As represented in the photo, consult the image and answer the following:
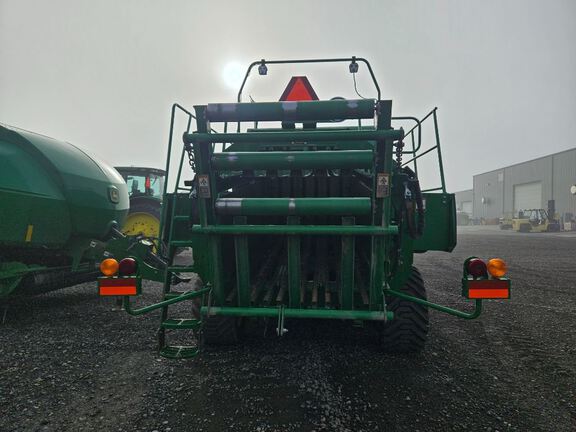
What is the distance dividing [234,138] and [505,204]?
50.1 metres

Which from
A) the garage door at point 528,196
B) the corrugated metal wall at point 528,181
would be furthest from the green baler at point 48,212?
the garage door at point 528,196

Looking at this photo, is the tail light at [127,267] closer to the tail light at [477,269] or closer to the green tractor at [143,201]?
the tail light at [477,269]

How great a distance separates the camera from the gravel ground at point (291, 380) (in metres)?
2.00

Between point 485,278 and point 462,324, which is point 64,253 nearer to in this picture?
point 485,278

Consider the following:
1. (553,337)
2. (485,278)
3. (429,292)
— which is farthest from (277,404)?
(429,292)

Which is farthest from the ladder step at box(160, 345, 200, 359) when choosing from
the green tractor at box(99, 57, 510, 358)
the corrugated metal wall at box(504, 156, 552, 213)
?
the corrugated metal wall at box(504, 156, 552, 213)

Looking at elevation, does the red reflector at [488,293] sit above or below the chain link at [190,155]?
below

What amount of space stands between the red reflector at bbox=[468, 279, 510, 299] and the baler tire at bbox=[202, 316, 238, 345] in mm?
1923

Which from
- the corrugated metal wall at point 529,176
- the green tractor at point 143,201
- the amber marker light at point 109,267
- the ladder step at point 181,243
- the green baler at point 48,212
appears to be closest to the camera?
the amber marker light at point 109,267

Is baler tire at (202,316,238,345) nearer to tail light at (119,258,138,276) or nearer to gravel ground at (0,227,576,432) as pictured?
gravel ground at (0,227,576,432)

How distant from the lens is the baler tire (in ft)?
9.82

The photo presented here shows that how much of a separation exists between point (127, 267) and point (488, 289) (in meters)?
2.47

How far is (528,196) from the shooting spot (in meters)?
39.8

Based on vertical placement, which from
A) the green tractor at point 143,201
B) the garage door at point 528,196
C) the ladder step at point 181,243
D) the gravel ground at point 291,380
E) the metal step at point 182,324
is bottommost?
the gravel ground at point 291,380
